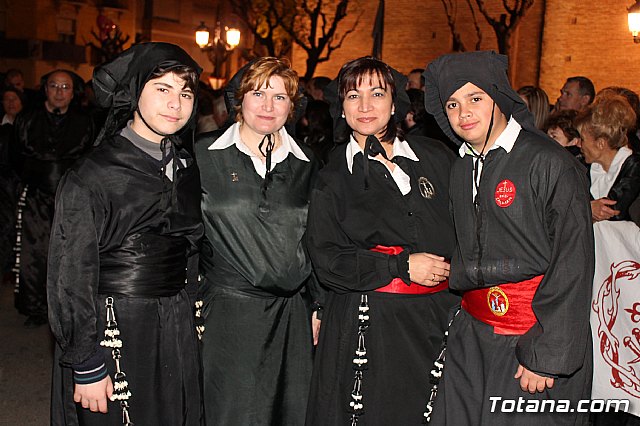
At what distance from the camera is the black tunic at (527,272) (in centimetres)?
309

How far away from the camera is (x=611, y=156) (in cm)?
536

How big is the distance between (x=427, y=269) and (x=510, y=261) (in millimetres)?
617

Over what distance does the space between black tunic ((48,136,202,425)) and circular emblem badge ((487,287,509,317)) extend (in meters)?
1.45

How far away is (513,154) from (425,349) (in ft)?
3.99

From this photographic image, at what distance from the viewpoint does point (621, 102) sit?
17.7 feet

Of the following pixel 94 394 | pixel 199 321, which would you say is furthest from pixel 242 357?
pixel 94 394

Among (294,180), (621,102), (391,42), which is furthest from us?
(391,42)

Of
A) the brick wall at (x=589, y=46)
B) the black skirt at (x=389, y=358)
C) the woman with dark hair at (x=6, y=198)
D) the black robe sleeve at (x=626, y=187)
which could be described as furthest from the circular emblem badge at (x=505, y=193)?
the brick wall at (x=589, y=46)

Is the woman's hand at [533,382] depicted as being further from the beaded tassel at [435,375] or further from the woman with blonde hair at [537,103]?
the woman with blonde hair at [537,103]

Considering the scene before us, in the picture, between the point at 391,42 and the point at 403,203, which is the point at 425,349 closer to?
the point at 403,203

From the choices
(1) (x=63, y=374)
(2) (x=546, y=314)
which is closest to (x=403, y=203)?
(2) (x=546, y=314)

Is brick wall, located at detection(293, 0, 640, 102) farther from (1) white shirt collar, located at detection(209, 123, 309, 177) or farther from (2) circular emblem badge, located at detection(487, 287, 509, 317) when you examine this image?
(2) circular emblem badge, located at detection(487, 287, 509, 317)

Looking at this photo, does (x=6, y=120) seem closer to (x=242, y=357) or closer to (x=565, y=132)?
(x=242, y=357)

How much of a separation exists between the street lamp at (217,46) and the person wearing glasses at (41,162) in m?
14.0
